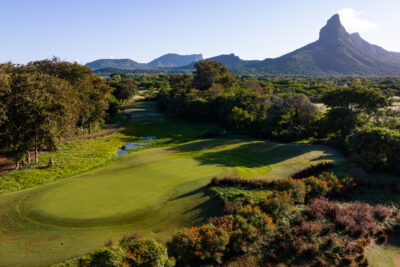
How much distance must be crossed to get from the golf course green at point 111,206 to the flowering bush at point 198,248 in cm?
284

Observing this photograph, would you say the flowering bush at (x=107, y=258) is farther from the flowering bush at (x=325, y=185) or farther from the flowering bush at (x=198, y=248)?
the flowering bush at (x=325, y=185)

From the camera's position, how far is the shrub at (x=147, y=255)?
1017 centimetres

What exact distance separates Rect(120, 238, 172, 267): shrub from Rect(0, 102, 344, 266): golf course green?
3.35 m

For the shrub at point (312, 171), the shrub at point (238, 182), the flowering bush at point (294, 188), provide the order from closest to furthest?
the flowering bush at point (294, 188)
the shrub at point (238, 182)
the shrub at point (312, 171)

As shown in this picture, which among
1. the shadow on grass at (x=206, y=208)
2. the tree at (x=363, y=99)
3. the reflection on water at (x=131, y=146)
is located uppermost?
the tree at (x=363, y=99)

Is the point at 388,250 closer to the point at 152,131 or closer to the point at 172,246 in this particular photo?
the point at 172,246

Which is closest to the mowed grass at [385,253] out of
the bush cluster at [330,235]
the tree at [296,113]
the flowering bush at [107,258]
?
the bush cluster at [330,235]

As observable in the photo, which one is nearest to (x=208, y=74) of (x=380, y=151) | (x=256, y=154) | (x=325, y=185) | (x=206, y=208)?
(x=256, y=154)

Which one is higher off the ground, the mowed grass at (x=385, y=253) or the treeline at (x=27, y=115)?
the treeline at (x=27, y=115)

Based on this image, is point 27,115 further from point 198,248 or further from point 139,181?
point 198,248

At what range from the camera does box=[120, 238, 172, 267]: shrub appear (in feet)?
33.4

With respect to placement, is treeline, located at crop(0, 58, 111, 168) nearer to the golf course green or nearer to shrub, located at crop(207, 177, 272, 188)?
the golf course green

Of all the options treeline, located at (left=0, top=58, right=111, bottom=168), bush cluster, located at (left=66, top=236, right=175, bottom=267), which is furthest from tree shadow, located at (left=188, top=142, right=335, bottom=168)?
treeline, located at (left=0, top=58, right=111, bottom=168)

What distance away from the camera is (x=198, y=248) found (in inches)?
444
